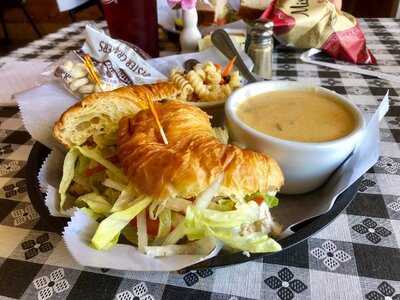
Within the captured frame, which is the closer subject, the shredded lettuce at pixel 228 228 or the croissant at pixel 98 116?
the shredded lettuce at pixel 228 228

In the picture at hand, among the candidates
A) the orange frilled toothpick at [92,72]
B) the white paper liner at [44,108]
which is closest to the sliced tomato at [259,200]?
the white paper liner at [44,108]

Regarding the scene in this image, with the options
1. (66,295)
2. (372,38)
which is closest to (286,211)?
(66,295)

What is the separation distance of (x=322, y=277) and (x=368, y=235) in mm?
148

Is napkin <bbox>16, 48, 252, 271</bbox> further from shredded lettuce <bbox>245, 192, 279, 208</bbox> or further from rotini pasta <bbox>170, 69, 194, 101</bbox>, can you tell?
rotini pasta <bbox>170, 69, 194, 101</bbox>

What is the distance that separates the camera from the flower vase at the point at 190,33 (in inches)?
50.4

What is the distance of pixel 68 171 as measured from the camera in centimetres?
71

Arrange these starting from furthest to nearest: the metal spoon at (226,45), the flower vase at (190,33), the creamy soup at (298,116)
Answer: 1. the flower vase at (190,33)
2. the metal spoon at (226,45)
3. the creamy soup at (298,116)

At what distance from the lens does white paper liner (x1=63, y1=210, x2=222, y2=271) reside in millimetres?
535

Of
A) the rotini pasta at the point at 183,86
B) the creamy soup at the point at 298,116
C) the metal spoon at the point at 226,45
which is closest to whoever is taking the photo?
the creamy soup at the point at 298,116

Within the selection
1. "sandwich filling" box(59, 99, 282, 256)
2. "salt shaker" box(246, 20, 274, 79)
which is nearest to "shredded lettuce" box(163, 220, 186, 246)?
"sandwich filling" box(59, 99, 282, 256)

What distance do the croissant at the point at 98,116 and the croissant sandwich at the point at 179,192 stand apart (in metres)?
0.01

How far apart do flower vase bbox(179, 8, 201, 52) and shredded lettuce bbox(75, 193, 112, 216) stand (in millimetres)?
804

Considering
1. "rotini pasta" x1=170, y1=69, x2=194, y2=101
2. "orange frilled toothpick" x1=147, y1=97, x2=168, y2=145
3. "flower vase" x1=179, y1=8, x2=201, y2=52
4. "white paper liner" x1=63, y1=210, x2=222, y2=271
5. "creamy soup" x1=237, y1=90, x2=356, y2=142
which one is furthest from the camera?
"flower vase" x1=179, y1=8, x2=201, y2=52

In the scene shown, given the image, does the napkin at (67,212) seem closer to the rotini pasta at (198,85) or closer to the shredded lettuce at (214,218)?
the shredded lettuce at (214,218)
